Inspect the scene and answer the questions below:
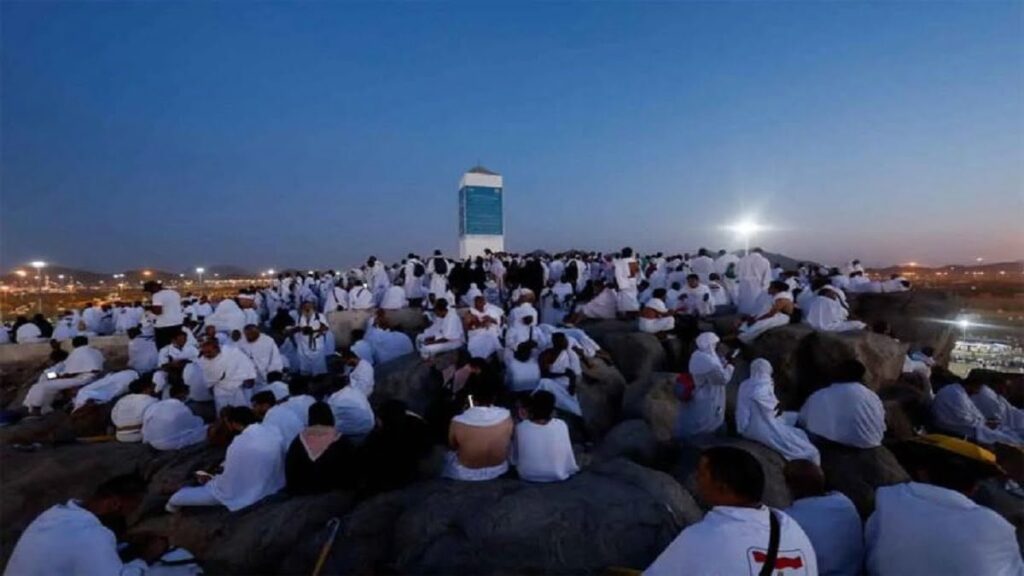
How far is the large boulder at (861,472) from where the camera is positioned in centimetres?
559

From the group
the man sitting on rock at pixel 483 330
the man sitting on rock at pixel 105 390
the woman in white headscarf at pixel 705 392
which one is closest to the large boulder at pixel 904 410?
the woman in white headscarf at pixel 705 392

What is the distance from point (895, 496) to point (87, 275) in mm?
102578

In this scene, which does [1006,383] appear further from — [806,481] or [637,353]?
[806,481]

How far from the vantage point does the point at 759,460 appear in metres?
5.23

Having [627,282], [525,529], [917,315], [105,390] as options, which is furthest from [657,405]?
[917,315]

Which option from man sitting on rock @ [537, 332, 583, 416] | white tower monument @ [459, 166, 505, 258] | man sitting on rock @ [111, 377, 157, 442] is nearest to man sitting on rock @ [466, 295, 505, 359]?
man sitting on rock @ [537, 332, 583, 416]

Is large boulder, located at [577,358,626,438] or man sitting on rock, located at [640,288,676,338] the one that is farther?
man sitting on rock, located at [640,288,676,338]

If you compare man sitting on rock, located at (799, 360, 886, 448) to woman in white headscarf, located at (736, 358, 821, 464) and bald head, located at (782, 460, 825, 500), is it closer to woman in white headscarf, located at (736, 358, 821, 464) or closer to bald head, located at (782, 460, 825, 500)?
woman in white headscarf, located at (736, 358, 821, 464)

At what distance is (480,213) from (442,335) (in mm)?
16051

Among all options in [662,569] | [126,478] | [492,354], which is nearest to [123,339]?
[492,354]

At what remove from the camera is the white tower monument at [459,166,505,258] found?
79.2 ft

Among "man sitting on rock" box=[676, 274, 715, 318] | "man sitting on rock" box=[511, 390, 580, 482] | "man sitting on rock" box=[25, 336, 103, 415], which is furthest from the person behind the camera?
"man sitting on rock" box=[676, 274, 715, 318]

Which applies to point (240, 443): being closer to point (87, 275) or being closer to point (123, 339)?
point (123, 339)

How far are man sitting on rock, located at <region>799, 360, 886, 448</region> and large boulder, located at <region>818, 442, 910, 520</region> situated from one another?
0.10m
